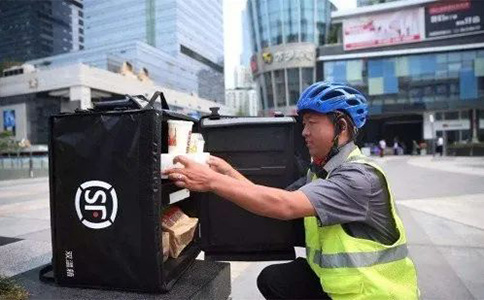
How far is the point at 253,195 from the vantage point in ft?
5.30

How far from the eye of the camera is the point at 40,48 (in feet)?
336

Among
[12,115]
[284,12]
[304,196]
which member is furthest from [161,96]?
[284,12]

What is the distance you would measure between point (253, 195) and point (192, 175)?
265mm

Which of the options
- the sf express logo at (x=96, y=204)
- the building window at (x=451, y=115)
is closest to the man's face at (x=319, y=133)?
the sf express logo at (x=96, y=204)

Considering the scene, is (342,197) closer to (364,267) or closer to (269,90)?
(364,267)

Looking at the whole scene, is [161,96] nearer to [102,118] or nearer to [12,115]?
[102,118]

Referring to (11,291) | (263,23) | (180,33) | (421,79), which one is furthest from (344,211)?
(180,33)

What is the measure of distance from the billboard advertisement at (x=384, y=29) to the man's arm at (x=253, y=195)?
53352mm

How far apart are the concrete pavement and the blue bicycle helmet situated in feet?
7.02

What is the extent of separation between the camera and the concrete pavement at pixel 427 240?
135 inches

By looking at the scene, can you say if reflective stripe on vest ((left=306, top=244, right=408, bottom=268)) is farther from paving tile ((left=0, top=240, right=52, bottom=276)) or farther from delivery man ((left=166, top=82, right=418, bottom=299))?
paving tile ((left=0, top=240, right=52, bottom=276))

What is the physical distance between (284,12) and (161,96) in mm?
63342

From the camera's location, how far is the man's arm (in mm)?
1615

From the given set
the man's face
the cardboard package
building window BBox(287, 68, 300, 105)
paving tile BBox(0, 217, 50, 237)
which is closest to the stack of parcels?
the cardboard package
